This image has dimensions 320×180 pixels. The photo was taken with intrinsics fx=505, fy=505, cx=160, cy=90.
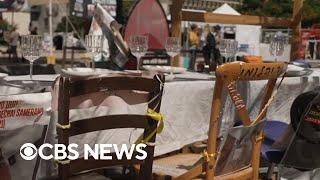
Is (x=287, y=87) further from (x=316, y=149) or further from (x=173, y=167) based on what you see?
(x=173, y=167)

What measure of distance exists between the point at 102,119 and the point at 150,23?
2.11 m

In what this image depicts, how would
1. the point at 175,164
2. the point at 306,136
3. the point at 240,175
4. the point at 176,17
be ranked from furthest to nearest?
the point at 176,17 < the point at 175,164 < the point at 306,136 < the point at 240,175

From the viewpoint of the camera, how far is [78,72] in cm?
244

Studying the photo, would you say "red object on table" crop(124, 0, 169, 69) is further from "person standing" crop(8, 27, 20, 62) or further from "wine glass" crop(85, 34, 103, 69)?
"person standing" crop(8, 27, 20, 62)

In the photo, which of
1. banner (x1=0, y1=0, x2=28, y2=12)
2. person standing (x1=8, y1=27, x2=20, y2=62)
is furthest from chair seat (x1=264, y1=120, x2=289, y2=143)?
person standing (x1=8, y1=27, x2=20, y2=62)

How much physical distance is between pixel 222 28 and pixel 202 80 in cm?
1611

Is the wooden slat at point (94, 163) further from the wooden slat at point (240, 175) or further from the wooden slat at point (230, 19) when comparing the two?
the wooden slat at point (230, 19)

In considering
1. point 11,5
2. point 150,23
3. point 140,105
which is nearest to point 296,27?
point 150,23

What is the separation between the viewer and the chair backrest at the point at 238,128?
6.18ft

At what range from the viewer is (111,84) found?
5.91 ft

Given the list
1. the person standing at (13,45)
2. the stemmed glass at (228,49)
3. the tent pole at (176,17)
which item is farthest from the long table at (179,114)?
the person standing at (13,45)

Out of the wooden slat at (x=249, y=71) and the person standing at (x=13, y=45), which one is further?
the person standing at (x=13, y=45)

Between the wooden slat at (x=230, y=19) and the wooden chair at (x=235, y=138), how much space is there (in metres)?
1.76

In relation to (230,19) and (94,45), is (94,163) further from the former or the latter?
(230,19)
